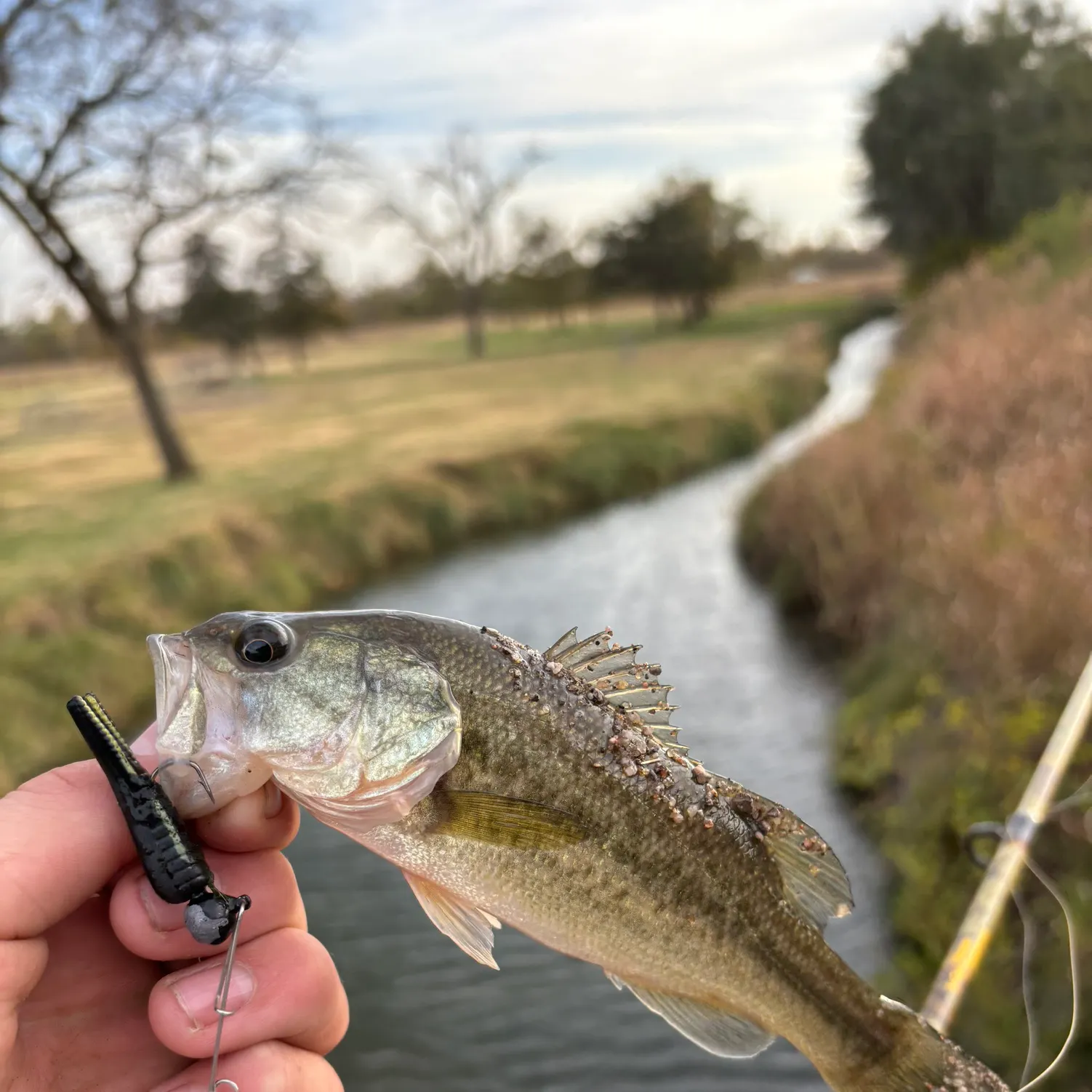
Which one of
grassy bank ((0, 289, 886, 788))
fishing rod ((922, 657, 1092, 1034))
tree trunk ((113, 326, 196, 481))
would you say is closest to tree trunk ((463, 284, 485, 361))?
grassy bank ((0, 289, 886, 788))

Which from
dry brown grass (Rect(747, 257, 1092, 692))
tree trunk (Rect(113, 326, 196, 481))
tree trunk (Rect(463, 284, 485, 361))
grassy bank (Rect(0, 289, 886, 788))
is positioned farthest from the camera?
tree trunk (Rect(463, 284, 485, 361))

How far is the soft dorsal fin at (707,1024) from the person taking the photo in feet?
5.73

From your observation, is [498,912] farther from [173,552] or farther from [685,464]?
[685,464]

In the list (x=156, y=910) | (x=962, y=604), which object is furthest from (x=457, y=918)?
(x=962, y=604)

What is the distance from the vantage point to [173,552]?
37.4 ft

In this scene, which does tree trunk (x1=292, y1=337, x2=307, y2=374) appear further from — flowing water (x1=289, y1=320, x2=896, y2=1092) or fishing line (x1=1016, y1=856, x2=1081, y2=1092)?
fishing line (x1=1016, y1=856, x2=1081, y2=1092)

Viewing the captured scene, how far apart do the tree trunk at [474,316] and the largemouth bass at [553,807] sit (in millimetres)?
52018

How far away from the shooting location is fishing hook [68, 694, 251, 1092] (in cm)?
149

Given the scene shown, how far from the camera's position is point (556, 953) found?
6.88m

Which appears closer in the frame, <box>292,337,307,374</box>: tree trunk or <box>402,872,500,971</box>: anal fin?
<box>402,872,500,971</box>: anal fin

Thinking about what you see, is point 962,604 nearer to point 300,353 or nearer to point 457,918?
point 457,918

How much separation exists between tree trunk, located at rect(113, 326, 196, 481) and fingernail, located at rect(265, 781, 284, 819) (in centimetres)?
1706

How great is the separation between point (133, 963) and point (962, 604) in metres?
6.65

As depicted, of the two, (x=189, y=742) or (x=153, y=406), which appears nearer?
(x=189, y=742)
